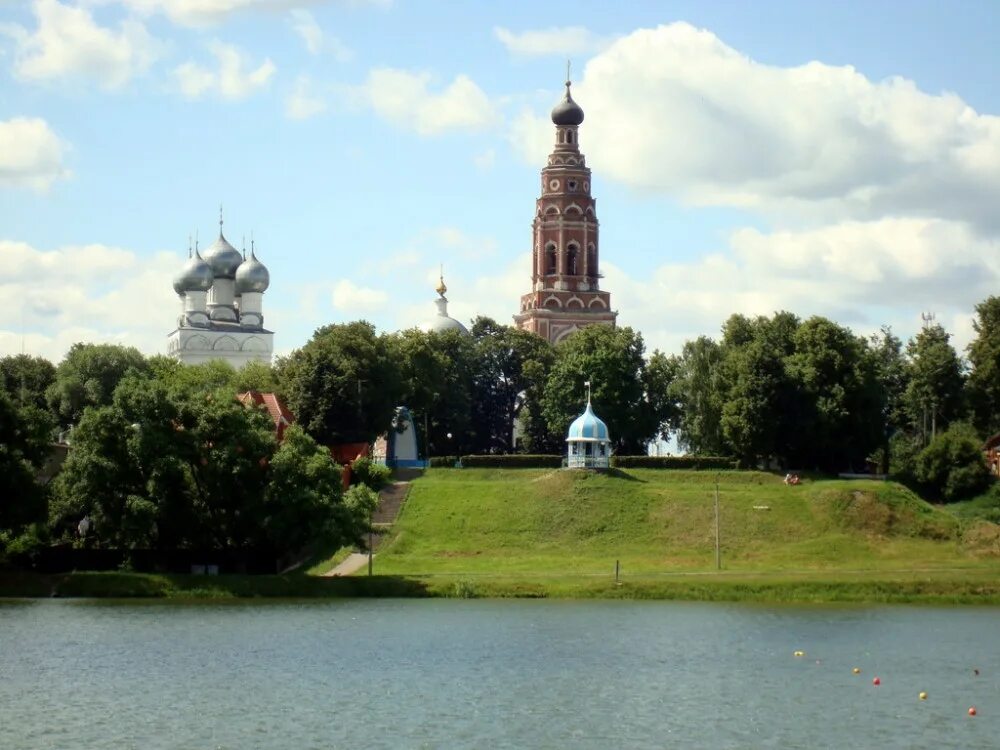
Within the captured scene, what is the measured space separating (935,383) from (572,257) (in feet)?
133

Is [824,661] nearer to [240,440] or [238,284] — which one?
[240,440]

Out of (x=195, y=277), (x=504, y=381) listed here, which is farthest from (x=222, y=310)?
(x=504, y=381)

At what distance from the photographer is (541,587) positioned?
64.6 metres

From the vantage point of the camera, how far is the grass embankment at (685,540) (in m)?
64.2

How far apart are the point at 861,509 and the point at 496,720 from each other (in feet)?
149

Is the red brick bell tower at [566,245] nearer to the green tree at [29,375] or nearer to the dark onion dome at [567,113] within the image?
the dark onion dome at [567,113]

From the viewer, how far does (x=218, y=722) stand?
1436 inches

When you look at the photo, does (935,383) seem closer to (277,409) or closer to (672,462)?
(672,462)

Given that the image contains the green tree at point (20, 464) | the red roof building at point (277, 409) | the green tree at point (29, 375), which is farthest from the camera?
the green tree at point (29, 375)

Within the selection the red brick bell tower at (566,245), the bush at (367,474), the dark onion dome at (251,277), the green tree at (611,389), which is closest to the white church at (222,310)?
the dark onion dome at (251,277)

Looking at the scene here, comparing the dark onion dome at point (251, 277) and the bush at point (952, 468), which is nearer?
the bush at point (952, 468)

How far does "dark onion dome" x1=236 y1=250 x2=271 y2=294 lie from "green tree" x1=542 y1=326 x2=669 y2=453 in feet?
140

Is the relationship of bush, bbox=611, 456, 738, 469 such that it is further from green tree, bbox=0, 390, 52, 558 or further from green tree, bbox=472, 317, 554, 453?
green tree, bbox=0, 390, 52, 558

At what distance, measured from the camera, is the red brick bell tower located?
134375 millimetres
